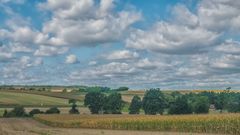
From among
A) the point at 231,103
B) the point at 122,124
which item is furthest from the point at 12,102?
the point at 122,124

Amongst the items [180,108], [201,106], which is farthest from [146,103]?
[180,108]

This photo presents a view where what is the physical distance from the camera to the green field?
161 m

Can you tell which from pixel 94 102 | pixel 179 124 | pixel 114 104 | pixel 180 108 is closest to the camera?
pixel 179 124

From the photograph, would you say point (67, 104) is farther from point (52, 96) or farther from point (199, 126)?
point (199, 126)

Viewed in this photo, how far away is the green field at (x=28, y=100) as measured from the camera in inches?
6324

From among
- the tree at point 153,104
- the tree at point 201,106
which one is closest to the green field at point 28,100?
the tree at point 153,104

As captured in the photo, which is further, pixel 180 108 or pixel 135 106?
pixel 135 106

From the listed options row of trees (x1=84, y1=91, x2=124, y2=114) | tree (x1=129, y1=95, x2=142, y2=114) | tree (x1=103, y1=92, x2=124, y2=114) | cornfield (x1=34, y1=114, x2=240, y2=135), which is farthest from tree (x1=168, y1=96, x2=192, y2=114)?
cornfield (x1=34, y1=114, x2=240, y2=135)

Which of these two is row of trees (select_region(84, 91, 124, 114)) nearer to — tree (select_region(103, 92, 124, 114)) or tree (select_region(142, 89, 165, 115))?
tree (select_region(103, 92, 124, 114))

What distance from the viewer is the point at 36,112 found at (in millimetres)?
138250

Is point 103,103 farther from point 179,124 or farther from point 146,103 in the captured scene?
point 179,124

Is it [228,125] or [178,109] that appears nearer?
[228,125]

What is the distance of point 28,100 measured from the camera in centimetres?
16925

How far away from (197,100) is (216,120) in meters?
86.3
